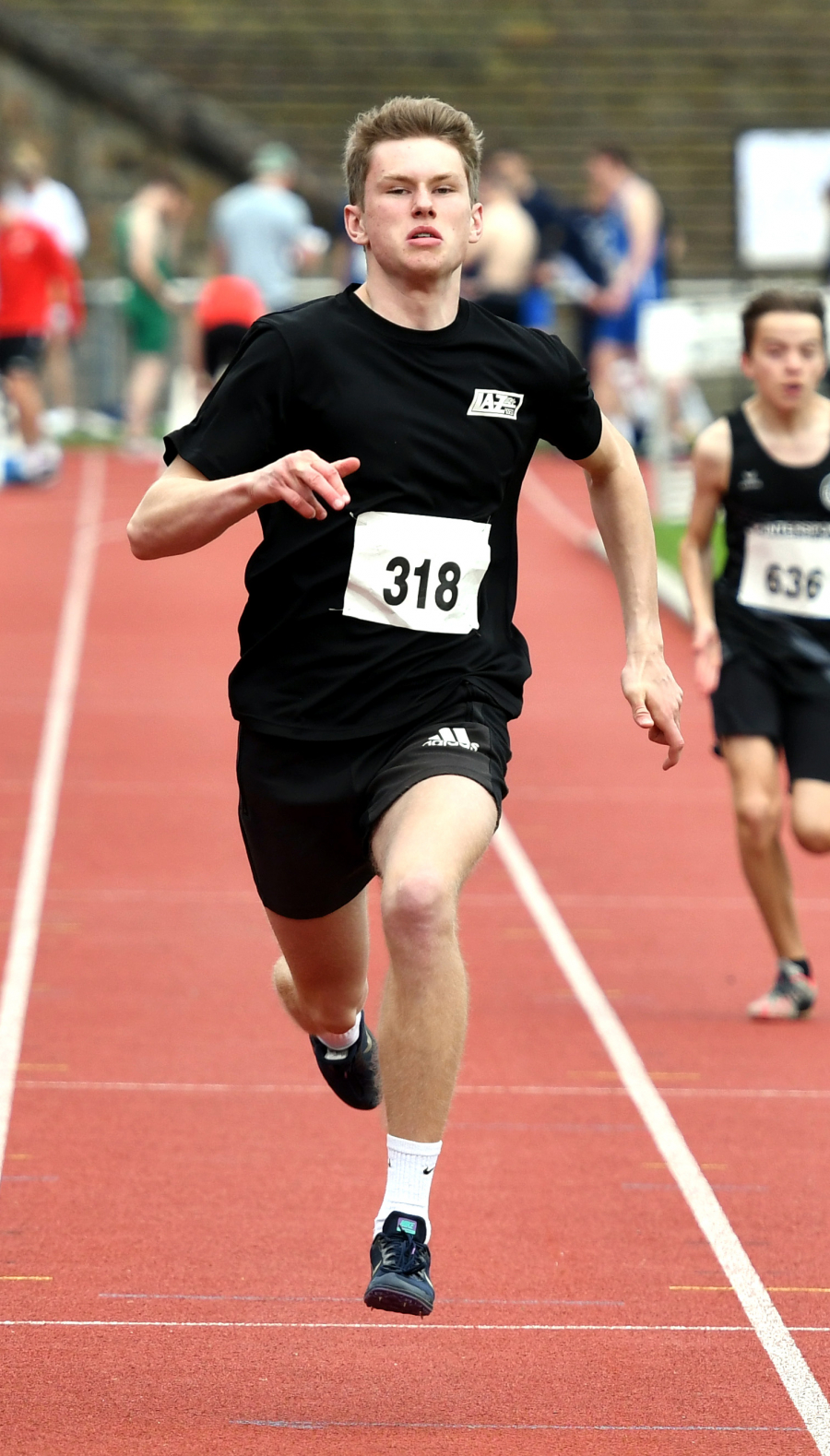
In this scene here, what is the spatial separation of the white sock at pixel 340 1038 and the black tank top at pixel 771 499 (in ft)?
7.40

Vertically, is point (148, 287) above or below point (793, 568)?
below

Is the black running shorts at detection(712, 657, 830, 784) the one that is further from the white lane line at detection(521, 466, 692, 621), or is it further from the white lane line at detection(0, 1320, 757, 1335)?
the white lane line at detection(521, 466, 692, 621)

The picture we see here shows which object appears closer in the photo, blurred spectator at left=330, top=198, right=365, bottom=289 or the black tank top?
the black tank top

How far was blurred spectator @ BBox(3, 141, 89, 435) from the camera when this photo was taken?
18.9 m

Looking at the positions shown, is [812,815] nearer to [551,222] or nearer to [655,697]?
[655,697]

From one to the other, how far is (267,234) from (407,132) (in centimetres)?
→ 1433

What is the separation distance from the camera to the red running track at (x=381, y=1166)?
413 centimetres

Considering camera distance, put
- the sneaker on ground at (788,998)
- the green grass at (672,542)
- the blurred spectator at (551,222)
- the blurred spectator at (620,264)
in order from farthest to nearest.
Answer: the blurred spectator at (551,222) → the blurred spectator at (620,264) → the green grass at (672,542) → the sneaker on ground at (788,998)

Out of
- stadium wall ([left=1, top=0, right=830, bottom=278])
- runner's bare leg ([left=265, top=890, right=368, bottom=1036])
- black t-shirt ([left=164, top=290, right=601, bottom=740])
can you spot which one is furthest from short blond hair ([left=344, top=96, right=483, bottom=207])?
stadium wall ([left=1, top=0, right=830, bottom=278])

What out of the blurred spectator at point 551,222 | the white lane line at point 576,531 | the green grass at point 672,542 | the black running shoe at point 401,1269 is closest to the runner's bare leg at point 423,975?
the black running shoe at point 401,1269

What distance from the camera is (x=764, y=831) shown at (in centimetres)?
688

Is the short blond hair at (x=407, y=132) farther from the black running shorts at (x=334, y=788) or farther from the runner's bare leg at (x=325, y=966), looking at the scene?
the runner's bare leg at (x=325, y=966)

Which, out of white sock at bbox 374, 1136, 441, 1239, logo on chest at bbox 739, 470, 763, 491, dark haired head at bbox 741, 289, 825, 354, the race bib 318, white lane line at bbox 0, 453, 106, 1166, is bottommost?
white lane line at bbox 0, 453, 106, 1166

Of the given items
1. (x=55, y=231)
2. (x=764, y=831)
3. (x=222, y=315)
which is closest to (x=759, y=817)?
(x=764, y=831)
